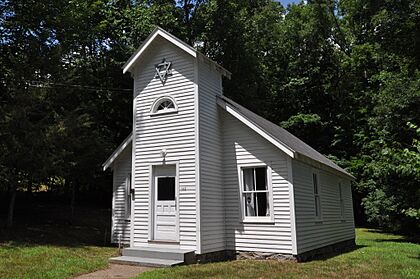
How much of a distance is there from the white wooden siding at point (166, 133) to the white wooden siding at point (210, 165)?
29 cm

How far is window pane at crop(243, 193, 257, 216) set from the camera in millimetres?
11531

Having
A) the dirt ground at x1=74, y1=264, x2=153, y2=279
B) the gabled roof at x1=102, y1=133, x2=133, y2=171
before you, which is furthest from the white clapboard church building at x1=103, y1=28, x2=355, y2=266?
the gabled roof at x1=102, y1=133, x2=133, y2=171

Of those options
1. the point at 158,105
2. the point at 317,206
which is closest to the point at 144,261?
the point at 158,105

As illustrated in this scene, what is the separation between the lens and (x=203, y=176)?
438 inches

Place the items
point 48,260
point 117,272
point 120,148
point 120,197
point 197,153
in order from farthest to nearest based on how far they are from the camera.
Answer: point 120,197
point 120,148
point 197,153
point 48,260
point 117,272

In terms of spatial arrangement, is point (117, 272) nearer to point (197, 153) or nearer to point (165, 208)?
point (165, 208)

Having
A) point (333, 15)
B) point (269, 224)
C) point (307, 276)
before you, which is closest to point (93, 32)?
point (269, 224)

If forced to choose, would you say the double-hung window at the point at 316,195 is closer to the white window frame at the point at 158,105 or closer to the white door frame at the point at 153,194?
the white door frame at the point at 153,194

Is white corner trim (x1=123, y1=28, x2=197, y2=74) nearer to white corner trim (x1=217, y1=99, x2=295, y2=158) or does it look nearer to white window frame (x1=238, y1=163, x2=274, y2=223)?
white corner trim (x1=217, y1=99, x2=295, y2=158)

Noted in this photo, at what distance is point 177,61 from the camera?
12.1 meters

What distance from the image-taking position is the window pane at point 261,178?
11562mm

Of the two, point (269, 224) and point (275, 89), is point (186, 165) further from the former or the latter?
point (275, 89)

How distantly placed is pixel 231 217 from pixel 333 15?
27.9m

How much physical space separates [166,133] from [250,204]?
11.4 feet
